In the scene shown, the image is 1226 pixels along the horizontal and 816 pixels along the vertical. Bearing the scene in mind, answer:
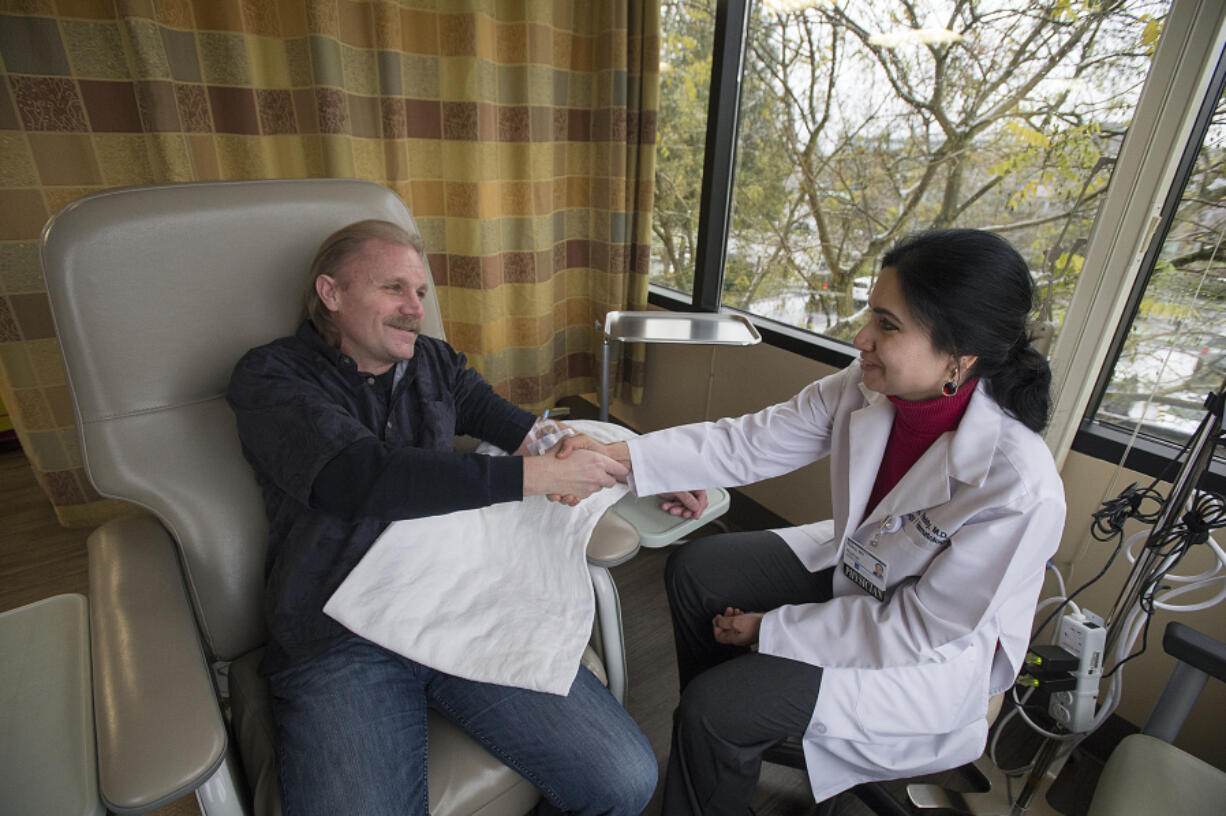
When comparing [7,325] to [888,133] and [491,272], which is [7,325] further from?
[888,133]

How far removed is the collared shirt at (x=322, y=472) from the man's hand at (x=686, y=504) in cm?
49

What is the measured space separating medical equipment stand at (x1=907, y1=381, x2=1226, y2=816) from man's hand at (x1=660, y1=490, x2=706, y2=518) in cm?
75

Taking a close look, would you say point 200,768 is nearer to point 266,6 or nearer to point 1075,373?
point 1075,373

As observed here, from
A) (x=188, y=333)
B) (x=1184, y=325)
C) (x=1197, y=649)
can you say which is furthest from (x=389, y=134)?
(x=1197, y=649)

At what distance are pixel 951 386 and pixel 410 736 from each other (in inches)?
40.9

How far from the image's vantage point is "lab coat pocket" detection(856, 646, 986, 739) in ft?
3.31

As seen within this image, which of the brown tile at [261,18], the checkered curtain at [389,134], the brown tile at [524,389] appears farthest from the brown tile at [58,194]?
the brown tile at [524,389]

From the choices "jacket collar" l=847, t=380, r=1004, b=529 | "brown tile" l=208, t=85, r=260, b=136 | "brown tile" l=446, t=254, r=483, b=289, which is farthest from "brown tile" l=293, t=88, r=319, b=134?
"jacket collar" l=847, t=380, r=1004, b=529

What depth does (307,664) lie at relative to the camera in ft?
3.27

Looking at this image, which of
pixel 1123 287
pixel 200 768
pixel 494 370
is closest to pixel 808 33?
pixel 1123 287

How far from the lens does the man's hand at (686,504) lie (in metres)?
1.38

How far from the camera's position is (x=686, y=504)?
1.39 meters

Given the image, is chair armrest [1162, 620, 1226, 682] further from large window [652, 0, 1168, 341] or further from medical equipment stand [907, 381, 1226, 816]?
large window [652, 0, 1168, 341]

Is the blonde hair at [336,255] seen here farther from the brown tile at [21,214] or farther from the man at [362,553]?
the brown tile at [21,214]
